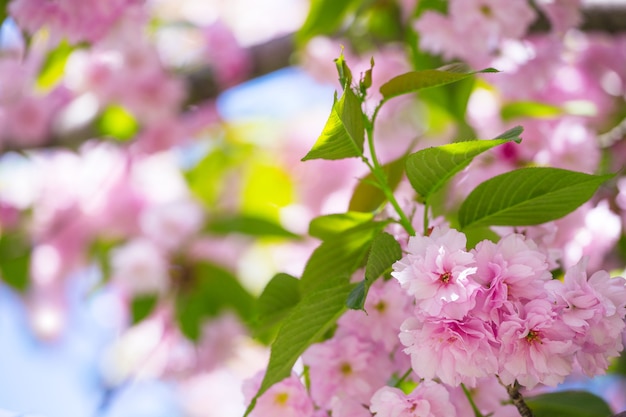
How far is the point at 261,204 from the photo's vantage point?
79.4 inches

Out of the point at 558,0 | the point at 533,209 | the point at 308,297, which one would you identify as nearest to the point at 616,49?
the point at 558,0

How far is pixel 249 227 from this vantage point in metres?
1.53

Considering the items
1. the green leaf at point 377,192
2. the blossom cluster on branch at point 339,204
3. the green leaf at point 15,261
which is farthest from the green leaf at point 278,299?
the green leaf at point 15,261

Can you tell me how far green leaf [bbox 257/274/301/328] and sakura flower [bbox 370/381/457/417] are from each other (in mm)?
160

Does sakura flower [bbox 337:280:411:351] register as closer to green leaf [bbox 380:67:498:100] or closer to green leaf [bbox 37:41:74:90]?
green leaf [bbox 380:67:498:100]

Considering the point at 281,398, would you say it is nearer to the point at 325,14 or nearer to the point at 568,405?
the point at 568,405

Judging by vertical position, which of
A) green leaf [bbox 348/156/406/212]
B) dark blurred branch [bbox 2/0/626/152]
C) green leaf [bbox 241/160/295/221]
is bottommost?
green leaf [bbox 241/160/295/221]

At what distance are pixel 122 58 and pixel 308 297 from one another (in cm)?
122

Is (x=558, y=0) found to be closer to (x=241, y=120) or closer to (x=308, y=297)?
(x=308, y=297)

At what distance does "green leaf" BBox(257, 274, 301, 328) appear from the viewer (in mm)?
656

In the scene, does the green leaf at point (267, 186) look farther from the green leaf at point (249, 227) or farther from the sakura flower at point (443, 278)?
the sakura flower at point (443, 278)

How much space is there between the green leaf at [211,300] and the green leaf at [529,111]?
2.23ft

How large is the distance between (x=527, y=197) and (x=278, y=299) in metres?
0.23

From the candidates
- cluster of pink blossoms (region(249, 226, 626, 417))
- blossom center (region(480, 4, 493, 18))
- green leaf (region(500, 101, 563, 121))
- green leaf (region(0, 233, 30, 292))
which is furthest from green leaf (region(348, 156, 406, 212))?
green leaf (region(0, 233, 30, 292))
